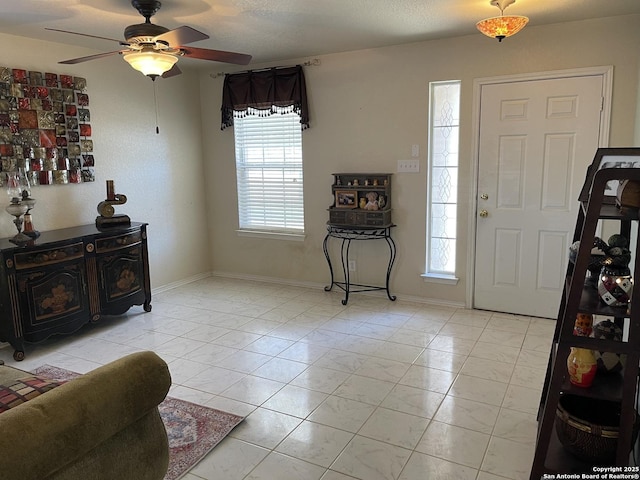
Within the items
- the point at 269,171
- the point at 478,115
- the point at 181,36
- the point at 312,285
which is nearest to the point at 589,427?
the point at 181,36

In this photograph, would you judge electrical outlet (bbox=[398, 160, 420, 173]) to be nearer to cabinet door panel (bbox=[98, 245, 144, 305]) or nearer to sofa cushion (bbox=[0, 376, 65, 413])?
cabinet door panel (bbox=[98, 245, 144, 305])

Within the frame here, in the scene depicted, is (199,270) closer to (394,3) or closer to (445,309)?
(445,309)

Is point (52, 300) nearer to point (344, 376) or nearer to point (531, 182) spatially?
point (344, 376)

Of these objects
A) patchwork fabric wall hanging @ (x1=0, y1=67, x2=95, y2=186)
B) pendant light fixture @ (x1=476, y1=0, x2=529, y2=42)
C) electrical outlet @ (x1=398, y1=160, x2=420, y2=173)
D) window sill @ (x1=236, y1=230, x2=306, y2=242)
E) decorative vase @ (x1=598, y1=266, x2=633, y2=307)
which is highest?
pendant light fixture @ (x1=476, y1=0, x2=529, y2=42)

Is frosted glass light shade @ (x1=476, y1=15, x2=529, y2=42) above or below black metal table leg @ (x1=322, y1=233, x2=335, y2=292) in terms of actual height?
above

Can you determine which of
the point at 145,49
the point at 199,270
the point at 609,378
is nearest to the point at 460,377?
the point at 609,378

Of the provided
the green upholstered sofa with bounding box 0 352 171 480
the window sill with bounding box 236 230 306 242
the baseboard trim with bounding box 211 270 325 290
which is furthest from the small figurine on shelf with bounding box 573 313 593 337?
the window sill with bounding box 236 230 306 242

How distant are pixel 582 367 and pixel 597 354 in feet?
0.63

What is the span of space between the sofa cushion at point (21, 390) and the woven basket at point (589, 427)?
1998 millimetres

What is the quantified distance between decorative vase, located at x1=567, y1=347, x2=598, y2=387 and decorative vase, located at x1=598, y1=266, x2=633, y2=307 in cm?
24

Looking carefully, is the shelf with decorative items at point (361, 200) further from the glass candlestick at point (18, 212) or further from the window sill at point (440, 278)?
the glass candlestick at point (18, 212)

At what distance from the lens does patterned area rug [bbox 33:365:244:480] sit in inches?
89.6

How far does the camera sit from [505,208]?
4.11 metres

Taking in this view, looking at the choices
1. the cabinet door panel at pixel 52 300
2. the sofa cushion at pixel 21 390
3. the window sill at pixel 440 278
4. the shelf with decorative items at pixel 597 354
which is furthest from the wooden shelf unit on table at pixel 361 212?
the sofa cushion at pixel 21 390
